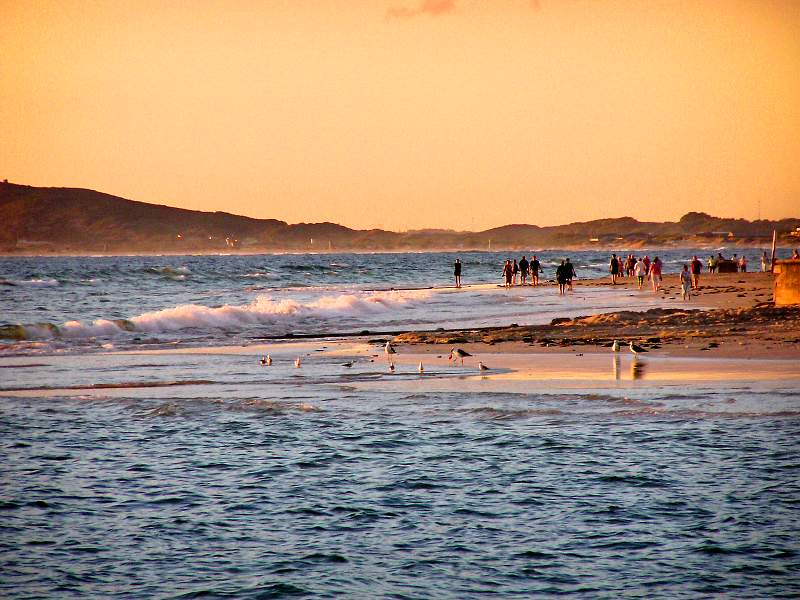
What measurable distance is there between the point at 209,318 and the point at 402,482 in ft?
96.0

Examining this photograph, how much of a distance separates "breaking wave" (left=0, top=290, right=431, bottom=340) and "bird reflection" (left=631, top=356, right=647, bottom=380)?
19.6 meters

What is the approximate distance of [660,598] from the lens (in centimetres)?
791

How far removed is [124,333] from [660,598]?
30.7m

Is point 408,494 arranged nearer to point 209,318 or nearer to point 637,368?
point 637,368

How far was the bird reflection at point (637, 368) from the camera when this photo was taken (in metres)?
19.5

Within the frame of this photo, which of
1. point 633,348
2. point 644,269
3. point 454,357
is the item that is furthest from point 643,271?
point 633,348

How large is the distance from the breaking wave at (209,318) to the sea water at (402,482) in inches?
539

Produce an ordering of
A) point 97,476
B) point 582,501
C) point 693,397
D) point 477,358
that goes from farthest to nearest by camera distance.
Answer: point 477,358 < point 693,397 < point 97,476 < point 582,501

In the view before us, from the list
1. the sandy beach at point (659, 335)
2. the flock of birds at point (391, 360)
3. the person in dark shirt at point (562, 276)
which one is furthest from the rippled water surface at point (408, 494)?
the person in dark shirt at point (562, 276)

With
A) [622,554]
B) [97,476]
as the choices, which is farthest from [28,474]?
[622,554]

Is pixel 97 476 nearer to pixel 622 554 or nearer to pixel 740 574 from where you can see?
pixel 622 554

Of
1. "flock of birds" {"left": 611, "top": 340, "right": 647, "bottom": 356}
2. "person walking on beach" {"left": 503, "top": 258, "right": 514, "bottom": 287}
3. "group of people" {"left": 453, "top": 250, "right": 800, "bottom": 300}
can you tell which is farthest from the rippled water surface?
"person walking on beach" {"left": 503, "top": 258, "right": 514, "bottom": 287}

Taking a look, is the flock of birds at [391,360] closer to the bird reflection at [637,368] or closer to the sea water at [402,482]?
the sea water at [402,482]

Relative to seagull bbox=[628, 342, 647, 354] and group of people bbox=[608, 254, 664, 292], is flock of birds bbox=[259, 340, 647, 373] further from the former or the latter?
group of people bbox=[608, 254, 664, 292]
